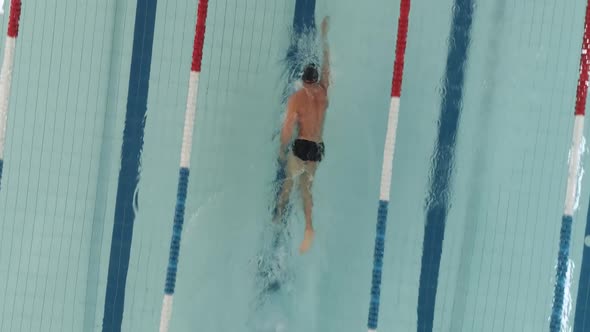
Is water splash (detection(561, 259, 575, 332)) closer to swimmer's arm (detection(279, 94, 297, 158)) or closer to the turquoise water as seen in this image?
the turquoise water

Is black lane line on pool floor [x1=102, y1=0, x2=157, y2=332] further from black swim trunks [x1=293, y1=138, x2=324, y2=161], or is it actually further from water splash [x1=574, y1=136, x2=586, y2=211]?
water splash [x1=574, y1=136, x2=586, y2=211]

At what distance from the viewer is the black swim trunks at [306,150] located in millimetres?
2307

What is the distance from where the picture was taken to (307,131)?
7.72 ft

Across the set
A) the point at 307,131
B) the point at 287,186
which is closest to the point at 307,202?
the point at 287,186

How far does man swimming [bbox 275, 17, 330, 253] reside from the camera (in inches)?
92.0

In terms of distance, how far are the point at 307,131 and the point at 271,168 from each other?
11.7 inches

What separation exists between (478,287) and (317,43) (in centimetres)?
134

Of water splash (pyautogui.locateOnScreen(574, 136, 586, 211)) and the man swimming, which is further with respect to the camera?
water splash (pyautogui.locateOnScreen(574, 136, 586, 211))

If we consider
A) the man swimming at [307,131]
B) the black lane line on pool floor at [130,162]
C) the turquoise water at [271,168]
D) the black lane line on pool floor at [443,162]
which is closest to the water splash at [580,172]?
the turquoise water at [271,168]

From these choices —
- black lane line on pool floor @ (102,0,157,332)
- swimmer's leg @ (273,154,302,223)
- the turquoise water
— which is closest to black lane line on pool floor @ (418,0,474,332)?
the turquoise water

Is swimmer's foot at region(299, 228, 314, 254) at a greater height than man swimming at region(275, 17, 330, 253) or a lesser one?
lesser

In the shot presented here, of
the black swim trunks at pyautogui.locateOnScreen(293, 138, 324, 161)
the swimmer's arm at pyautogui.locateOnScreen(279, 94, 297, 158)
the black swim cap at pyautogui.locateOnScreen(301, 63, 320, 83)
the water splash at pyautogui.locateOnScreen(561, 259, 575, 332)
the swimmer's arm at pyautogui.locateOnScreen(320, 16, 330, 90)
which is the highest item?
the swimmer's arm at pyautogui.locateOnScreen(320, 16, 330, 90)

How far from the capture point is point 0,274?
258cm

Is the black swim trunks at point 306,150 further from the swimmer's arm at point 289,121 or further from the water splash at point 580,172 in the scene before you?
the water splash at point 580,172
